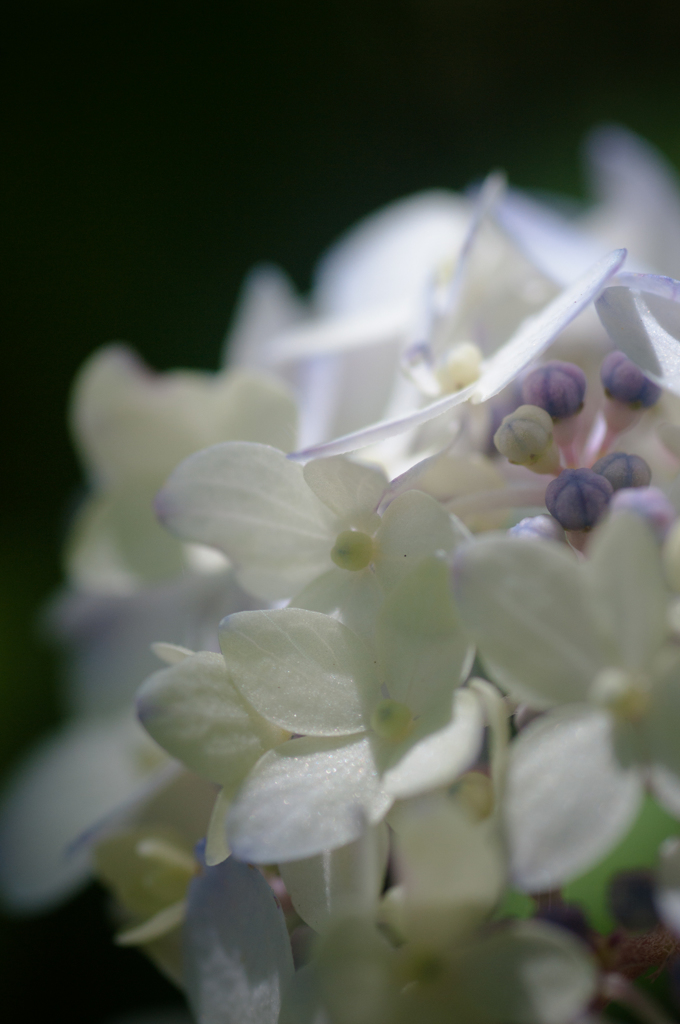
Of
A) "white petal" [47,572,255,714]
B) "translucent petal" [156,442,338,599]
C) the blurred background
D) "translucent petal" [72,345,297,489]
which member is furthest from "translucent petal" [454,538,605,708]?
the blurred background

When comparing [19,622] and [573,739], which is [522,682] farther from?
[19,622]

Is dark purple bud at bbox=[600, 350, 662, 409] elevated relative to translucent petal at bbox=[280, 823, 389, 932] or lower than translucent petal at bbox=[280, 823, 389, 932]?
elevated

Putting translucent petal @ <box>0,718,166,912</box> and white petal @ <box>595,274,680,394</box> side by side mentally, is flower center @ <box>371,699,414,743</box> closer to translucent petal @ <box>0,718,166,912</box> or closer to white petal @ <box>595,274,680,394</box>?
white petal @ <box>595,274,680,394</box>

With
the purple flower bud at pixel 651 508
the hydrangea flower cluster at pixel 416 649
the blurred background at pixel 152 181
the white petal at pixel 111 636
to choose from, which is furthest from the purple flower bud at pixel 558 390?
the blurred background at pixel 152 181

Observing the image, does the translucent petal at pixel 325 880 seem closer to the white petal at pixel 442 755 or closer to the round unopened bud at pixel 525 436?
the white petal at pixel 442 755

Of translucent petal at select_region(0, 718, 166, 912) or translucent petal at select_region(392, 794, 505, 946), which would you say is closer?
translucent petal at select_region(392, 794, 505, 946)

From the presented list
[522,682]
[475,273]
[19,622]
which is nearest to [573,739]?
[522,682]
